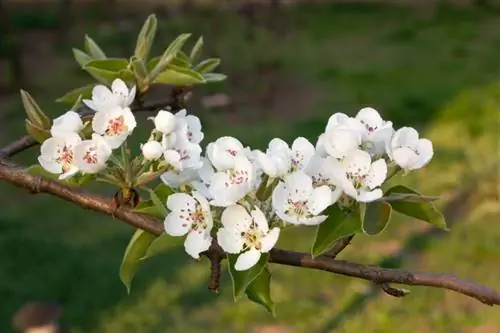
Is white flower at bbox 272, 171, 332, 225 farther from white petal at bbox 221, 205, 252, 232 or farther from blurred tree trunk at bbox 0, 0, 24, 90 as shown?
blurred tree trunk at bbox 0, 0, 24, 90

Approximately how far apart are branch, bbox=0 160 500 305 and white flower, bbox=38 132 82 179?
0.03 metres

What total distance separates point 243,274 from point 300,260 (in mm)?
45

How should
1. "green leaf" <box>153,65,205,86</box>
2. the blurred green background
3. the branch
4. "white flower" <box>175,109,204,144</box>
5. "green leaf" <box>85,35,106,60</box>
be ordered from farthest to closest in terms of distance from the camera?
the blurred green background < "green leaf" <box>85,35,106,60</box> < "green leaf" <box>153,65,205,86</box> < "white flower" <box>175,109,204,144</box> < the branch

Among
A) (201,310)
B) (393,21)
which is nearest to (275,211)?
(201,310)

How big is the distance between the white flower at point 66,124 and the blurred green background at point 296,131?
187 cm

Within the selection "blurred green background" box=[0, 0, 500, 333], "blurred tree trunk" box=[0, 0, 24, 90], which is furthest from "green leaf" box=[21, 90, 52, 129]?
"blurred tree trunk" box=[0, 0, 24, 90]

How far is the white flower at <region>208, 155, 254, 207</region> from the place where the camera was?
0.55 metres

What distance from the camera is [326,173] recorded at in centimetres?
56

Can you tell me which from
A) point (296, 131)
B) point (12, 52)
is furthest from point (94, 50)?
point (12, 52)

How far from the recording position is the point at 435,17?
24.7 feet

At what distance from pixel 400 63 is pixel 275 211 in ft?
18.4

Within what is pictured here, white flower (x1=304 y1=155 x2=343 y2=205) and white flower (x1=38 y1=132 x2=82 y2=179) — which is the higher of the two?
white flower (x1=304 y1=155 x2=343 y2=205)

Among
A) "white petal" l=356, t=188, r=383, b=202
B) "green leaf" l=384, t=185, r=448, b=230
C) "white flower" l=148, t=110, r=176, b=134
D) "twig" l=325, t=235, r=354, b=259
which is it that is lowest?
"twig" l=325, t=235, r=354, b=259

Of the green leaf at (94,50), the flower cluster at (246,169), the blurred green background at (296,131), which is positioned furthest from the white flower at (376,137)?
the blurred green background at (296,131)
